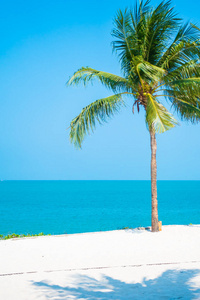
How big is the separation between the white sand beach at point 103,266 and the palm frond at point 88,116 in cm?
323

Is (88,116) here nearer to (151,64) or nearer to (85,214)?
(151,64)

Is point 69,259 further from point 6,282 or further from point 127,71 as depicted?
point 127,71

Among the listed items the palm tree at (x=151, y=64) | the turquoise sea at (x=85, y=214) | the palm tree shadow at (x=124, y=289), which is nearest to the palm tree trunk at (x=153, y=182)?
the palm tree at (x=151, y=64)

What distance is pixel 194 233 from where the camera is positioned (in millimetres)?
10359

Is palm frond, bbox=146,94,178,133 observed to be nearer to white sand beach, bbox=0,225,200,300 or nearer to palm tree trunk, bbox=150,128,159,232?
palm tree trunk, bbox=150,128,159,232

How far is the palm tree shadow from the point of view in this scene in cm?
515

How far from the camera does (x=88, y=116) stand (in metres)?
11.0

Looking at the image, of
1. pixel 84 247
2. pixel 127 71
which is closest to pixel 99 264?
pixel 84 247

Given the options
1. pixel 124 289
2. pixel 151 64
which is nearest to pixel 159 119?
pixel 151 64

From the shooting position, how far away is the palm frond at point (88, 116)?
10.9 meters

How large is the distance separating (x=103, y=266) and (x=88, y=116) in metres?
5.36

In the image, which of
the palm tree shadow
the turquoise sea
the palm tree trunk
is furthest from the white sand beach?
the turquoise sea

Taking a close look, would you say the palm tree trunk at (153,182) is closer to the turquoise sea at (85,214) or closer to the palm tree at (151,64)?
the palm tree at (151,64)

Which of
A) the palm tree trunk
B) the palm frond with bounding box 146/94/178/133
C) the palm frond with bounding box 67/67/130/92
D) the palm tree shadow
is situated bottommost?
the palm tree shadow
